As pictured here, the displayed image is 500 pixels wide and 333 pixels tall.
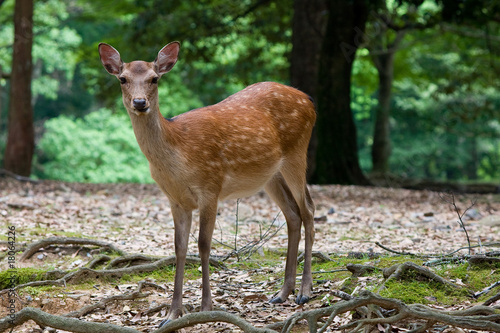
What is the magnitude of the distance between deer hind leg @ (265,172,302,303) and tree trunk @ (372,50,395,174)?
12668 mm

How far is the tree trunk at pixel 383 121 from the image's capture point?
17758 mm

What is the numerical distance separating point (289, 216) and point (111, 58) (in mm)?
1861

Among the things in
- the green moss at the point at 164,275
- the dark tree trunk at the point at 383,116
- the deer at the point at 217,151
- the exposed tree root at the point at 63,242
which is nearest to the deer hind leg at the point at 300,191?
the deer at the point at 217,151

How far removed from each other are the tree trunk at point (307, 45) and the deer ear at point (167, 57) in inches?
341

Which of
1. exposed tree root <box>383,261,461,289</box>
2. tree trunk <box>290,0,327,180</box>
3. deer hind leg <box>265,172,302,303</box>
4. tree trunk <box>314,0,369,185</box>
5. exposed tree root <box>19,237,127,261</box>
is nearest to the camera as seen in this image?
exposed tree root <box>383,261,461,289</box>

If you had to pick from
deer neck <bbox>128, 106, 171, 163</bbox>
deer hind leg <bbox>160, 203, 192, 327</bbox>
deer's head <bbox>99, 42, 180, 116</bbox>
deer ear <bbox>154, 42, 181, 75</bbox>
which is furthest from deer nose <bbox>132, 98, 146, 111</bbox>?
deer hind leg <bbox>160, 203, 192, 327</bbox>

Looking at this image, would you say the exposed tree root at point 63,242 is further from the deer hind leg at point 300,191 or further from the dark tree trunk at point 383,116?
the dark tree trunk at point 383,116

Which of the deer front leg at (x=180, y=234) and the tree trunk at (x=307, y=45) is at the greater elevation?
the tree trunk at (x=307, y=45)

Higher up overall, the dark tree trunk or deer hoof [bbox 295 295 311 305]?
the dark tree trunk

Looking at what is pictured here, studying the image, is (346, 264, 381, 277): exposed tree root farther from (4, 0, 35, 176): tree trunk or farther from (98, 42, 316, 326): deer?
(4, 0, 35, 176): tree trunk

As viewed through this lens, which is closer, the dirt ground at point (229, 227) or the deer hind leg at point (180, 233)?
the deer hind leg at point (180, 233)

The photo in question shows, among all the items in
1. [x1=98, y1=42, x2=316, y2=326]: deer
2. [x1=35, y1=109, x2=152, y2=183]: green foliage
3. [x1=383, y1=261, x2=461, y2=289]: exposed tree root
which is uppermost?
[x1=98, y1=42, x2=316, y2=326]: deer

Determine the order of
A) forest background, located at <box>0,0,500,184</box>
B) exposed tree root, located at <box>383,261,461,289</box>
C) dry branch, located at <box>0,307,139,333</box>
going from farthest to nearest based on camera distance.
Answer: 1. forest background, located at <box>0,0,500,184</box>
2. exposed tree root, located at <box>383,261,461,289</box>
3. dry branch, located at <box>0,307,139,333</box>

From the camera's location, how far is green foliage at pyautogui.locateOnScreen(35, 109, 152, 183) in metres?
23.1
